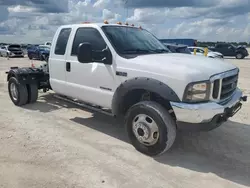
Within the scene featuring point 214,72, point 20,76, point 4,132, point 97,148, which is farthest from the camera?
point 20,76

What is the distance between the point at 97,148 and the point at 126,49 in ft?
5.70

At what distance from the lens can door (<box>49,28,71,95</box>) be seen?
5.51 m

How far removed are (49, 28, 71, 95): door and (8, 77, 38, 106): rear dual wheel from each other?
3.93 feet

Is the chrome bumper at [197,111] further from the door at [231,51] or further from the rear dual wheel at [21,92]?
the door at [231,51]

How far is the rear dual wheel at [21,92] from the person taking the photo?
6668mm

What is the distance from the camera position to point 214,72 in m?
3.69

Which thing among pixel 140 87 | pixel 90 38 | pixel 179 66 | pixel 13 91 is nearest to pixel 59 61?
pixel 90 38

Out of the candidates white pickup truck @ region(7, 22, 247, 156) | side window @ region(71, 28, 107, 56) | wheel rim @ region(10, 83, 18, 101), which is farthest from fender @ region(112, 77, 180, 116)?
wheel rim @ region(10, 83, 18, 101)

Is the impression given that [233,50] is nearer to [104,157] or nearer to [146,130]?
[146,130]

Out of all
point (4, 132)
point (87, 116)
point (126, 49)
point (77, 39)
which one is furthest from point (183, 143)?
point (4, 132)

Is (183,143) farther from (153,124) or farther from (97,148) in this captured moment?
(97,148)

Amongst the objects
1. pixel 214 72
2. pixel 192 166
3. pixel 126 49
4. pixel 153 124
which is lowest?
pixel 192 166

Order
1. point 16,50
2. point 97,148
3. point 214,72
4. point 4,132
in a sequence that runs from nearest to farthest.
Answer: point 214,72 < point 97,148 < point 4,132 < point 16,50

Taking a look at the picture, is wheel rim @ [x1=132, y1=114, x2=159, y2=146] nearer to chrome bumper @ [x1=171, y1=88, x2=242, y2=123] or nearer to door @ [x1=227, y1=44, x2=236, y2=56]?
chrome bumper @ [x1=171, y1=88, x2=242, y2=123]
